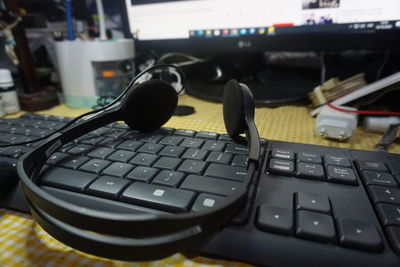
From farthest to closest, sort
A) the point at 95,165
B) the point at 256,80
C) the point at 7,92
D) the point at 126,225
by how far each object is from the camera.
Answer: the point at 256,80
the point at 7,92
the point at 95,165
the point at 126,225

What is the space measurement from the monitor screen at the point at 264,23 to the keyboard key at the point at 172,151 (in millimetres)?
352

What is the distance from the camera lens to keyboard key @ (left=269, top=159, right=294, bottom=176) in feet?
0.78

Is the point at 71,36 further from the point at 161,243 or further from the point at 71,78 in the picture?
the point at 161,243

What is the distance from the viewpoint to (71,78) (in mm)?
517

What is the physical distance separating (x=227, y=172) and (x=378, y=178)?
0.43 feet

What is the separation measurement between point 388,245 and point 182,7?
54 centimetres

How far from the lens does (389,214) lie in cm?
18

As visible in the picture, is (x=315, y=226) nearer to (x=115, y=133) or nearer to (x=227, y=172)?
(x=227, y=172)

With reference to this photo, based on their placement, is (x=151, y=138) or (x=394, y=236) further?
(x=151, y=138)

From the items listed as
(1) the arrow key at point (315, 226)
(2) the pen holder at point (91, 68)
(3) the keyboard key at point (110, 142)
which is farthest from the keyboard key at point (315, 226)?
(2) the pen holder at point (91, 68)

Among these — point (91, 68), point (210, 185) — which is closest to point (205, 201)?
point (210, 185)

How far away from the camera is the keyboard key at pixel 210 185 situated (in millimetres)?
205

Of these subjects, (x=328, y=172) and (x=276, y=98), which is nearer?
(x=328, y=172)

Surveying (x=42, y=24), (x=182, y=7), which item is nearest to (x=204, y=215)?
(x=182, y=7)
